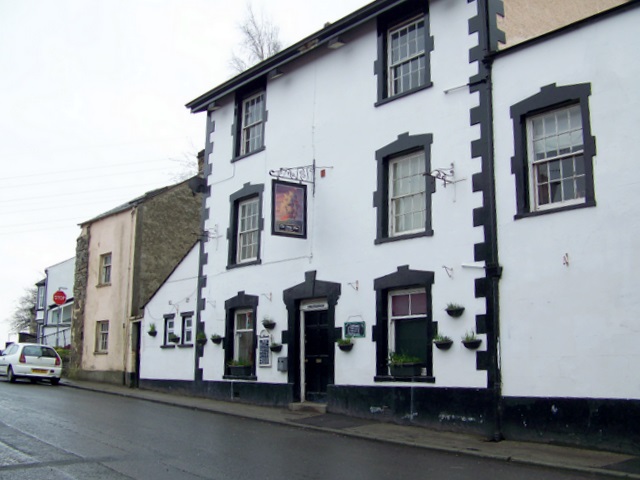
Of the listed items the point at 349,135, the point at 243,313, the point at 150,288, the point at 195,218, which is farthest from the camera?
the point at 195,218

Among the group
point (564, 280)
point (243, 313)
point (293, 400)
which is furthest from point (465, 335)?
point (243, 313)

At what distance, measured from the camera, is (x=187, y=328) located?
2144 cm

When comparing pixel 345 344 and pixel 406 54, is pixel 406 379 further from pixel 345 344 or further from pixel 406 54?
pixel 406 54

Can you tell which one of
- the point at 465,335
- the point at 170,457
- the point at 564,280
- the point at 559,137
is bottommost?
the point at 170,457

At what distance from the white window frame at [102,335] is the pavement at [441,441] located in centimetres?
883

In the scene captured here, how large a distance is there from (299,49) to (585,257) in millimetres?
9235

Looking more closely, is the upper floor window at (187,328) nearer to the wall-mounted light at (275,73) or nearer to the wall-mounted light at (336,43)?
Answer: the wall-mounted light at (275,73)

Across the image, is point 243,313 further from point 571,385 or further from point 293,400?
point 571,385

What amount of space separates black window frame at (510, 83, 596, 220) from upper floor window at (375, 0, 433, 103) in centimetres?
259

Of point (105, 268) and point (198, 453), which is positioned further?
point (105, 268)

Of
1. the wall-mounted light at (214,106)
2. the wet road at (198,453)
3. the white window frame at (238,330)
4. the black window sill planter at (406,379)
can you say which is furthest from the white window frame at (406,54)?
the wet road at (198,453)

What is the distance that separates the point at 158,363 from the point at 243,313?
483 centimetres

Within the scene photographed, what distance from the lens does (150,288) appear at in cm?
2594

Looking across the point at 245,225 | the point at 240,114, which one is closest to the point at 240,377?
the point at 245,225
